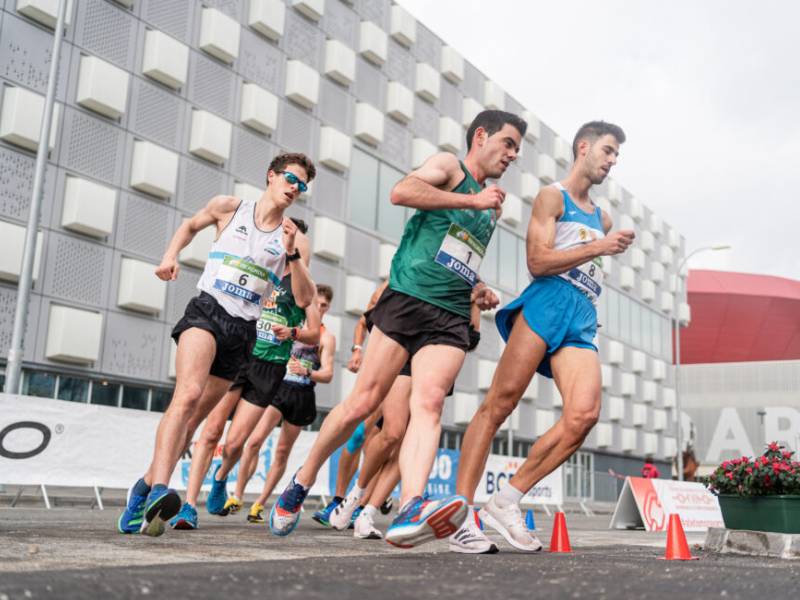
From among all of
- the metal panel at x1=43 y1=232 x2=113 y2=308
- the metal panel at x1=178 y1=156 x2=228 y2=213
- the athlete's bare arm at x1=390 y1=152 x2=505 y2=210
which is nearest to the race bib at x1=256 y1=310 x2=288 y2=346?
the athlete's bare arm at x1=390 y1=152 x2=505 y2=210

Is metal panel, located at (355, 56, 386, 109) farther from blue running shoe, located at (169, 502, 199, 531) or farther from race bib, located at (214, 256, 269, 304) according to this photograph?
blue running shoe, located at (169, 502, 199, 531)

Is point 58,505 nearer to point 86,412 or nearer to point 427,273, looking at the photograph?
point 86,412

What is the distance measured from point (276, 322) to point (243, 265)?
82.4 inches

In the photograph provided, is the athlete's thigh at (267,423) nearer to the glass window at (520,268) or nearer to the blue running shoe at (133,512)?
the blue running shoe at (133,512)

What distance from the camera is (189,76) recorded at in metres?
19.3

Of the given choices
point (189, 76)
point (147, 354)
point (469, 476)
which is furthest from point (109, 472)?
point (189, 76)

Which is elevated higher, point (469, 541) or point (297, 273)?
point (297, 273)

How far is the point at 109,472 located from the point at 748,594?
883 cm

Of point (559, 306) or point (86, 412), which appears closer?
point (559, 306)

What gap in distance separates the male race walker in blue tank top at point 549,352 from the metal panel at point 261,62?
55.3 ft

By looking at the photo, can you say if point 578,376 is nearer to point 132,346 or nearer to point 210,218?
point 210,218

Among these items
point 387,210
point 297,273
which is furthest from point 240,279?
point 387,210

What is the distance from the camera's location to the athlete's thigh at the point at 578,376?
4629mm

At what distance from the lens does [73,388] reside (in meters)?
16.7
